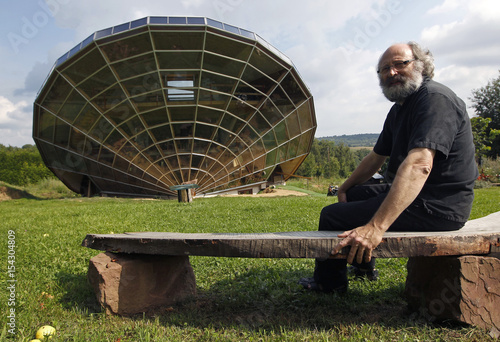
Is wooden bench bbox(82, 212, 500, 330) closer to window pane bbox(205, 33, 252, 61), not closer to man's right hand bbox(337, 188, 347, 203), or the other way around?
man's right hand bbox(337, 188, 347, 203)

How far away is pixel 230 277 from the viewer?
4.26m

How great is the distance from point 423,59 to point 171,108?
59.9 ft

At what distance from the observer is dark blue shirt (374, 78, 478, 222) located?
2.72m

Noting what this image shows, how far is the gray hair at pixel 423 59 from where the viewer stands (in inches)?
124

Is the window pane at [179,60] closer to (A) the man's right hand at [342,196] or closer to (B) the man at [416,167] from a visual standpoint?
(A) the man's right hand at [342,196]

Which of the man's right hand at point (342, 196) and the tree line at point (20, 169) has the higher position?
the tree line at point (20, 169)

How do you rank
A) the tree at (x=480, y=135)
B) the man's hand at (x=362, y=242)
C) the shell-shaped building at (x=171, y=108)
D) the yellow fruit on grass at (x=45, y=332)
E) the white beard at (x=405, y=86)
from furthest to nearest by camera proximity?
the tree at (x=480, y=135) → the shell-shaped building at (x=171, y=108) → the white beard at (x=405, y=86) → the yellow fruit on grass at (x=45, y=332) → the man's hand at (x=362, y=242)

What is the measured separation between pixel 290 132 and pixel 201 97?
727 centimetres

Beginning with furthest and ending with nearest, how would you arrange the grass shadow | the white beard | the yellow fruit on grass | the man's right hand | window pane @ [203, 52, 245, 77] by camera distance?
window pane @ [203, 52, 245, 77] < the man's right hand < the grass shadow < the white beard < the yellow fruit on grass

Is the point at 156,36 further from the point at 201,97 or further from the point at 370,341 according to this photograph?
the point at 370,341

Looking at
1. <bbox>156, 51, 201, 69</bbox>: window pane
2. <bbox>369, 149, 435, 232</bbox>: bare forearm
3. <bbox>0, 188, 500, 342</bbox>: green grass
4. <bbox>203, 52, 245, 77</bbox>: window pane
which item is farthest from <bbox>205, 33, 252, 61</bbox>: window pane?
<bbox>369, 149, 435, 232</bbox>: bare forearm

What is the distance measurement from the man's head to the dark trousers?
88 centimetres

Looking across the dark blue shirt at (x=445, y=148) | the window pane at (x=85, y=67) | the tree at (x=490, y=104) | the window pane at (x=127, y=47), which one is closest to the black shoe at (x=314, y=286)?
the dark blue shirt at (x=445, y=148)

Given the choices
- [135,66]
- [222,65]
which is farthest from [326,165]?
[135,66]
